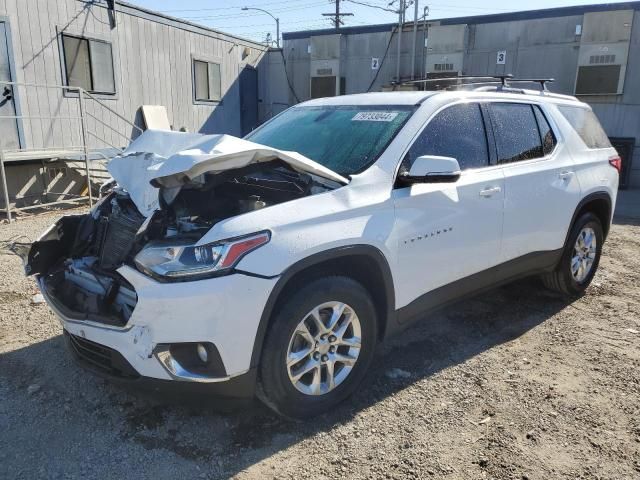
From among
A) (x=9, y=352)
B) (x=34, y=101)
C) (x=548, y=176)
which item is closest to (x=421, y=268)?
(x=548, y=176)

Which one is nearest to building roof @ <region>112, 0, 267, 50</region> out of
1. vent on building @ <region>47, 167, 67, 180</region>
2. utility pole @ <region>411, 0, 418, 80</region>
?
vent on building @ <region>47, 167, 67, 180</region>

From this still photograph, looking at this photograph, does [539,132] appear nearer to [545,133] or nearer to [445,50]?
[545,133]

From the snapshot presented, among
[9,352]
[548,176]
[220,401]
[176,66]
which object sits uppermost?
[176,66]

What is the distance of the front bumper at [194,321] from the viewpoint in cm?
233

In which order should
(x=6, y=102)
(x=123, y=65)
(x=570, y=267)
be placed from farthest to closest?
1. (x=123, y=65)
2. (x=6, y=102)
3. (x=570, y=267)

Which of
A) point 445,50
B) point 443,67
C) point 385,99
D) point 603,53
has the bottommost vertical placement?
point 385,99

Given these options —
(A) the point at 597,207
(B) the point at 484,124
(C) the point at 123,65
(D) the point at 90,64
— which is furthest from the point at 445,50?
(B) the point at 484,124

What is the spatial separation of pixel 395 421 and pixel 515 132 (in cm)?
233

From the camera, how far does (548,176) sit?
158 inches

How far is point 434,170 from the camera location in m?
2.90

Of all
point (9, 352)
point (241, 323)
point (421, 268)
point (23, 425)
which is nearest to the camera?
point (241, 323)

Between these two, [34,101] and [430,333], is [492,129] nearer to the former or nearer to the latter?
[430,333]

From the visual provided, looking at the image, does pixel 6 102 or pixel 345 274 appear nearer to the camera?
pixel 345 274

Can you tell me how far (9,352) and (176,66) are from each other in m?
10.2
